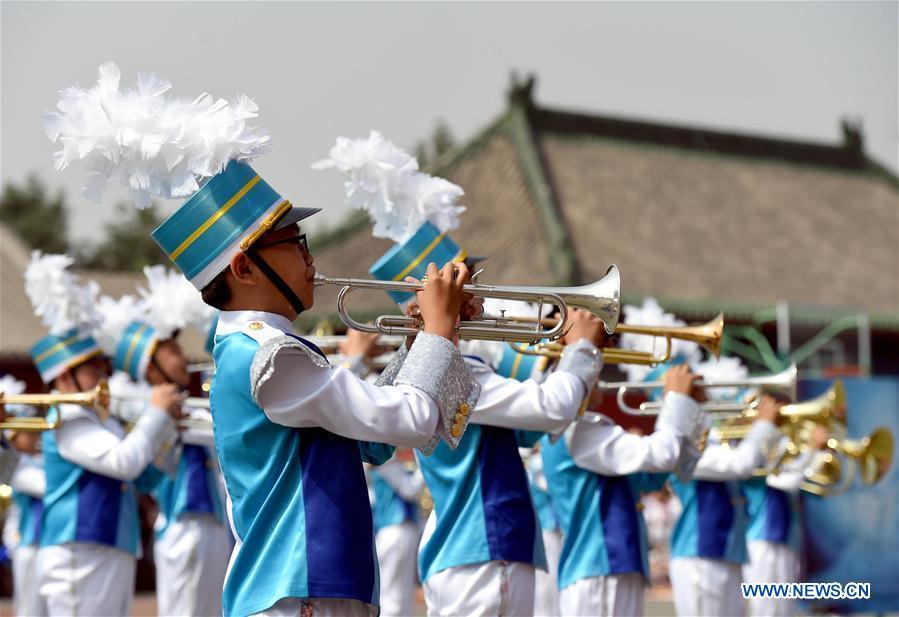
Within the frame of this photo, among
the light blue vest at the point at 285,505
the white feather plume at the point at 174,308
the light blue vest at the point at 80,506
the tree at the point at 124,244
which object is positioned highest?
the tree at the point at 124,244

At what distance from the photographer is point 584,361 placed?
228 inches

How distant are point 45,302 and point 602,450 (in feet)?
12.7

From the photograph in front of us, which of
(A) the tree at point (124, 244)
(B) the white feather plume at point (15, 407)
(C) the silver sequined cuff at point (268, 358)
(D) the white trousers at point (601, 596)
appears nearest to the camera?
(C) the silver sequined cuff at point (268, 358)

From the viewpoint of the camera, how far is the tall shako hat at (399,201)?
6086mm

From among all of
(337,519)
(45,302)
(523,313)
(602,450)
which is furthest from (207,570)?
(337,519)

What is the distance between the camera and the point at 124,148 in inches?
158

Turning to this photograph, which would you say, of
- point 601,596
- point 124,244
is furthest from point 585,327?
point 124,244

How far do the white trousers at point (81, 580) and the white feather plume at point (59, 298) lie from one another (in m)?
1.41

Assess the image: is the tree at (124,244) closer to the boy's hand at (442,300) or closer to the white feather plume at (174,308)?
the white feather plume at (174,308)

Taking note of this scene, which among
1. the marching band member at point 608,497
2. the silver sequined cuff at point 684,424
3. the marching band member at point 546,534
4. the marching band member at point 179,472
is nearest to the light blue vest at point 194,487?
the marching band member at point 179,472

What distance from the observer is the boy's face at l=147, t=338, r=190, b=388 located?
8539mm

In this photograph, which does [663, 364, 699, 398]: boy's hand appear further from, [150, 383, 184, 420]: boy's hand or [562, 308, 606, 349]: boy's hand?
[150, 383, 184, 420]: boy's hand

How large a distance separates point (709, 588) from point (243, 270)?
5544 mm

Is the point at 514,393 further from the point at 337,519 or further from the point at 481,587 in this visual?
the point at 337,519
